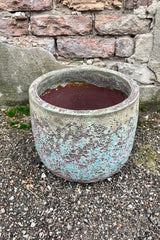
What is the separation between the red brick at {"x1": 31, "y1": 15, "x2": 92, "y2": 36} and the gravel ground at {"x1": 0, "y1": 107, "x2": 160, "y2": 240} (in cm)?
105

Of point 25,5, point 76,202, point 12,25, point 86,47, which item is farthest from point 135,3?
point 76,202

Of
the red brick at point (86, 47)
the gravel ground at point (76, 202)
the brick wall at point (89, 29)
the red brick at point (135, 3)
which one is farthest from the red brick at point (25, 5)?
the gravel ground at point (76, 202)

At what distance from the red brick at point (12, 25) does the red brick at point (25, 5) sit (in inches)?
2.4

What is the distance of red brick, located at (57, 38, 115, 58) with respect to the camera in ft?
6.70

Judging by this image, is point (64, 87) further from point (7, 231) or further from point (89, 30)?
point (7, 231)

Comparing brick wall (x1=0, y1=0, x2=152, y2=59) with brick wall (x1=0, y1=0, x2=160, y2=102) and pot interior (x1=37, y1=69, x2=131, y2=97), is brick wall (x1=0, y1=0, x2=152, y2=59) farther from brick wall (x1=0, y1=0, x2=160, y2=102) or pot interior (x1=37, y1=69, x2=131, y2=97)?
pot interior (x1=37, y1=69, x2=131, y2=97)

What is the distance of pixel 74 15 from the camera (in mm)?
1938

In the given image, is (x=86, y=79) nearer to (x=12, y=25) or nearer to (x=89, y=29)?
(x=89, y=29)

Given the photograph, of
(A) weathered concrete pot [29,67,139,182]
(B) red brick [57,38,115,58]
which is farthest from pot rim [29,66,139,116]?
(B) red brick [57,38,115,58]

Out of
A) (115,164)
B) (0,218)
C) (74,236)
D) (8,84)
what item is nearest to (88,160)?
(115,164)

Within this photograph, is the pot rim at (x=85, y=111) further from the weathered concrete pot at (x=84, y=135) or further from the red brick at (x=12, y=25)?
the red brick at (x=12, y=25)

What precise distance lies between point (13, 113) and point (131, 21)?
142cm

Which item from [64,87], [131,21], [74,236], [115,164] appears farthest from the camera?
[131,21]

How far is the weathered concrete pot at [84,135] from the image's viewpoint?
1.26m
